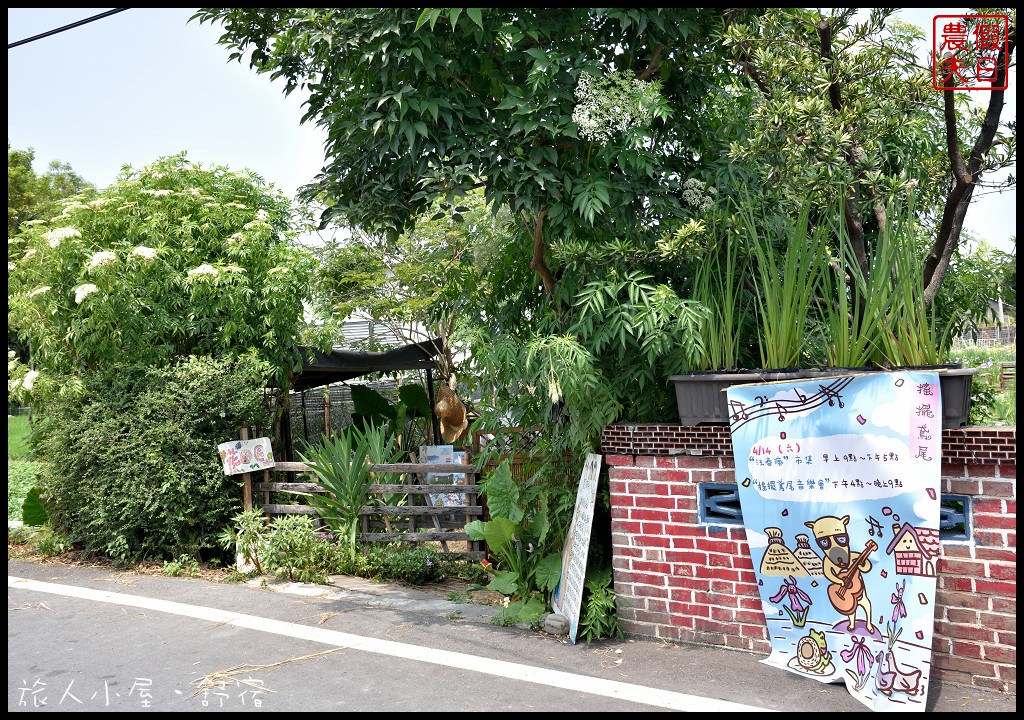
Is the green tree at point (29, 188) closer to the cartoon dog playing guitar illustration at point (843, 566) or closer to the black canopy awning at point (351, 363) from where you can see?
the black canopy awning at point (351, 363)

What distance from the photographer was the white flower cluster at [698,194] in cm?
578

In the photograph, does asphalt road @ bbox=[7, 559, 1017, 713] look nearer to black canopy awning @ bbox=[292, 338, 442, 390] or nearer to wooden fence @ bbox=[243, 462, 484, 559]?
wooden fence @ bbox=[243, 462, 484, 559]

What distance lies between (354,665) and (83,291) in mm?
4899

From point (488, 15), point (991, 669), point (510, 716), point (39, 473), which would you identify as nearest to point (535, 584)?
point (510, 716)

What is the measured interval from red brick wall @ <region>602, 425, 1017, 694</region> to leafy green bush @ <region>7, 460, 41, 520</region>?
23.1ft

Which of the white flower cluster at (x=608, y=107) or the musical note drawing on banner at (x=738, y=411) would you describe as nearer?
the musical note drawing on banner at (x=738, y=411)

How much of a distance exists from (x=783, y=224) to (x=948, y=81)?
4.41 feet

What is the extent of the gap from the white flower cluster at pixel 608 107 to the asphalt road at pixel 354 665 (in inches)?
130

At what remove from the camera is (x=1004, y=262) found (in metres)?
5.98

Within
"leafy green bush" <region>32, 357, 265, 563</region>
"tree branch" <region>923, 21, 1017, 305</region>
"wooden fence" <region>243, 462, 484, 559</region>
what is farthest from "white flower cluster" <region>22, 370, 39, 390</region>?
"tree branch" <region>923, 21, 1017, 305</region>

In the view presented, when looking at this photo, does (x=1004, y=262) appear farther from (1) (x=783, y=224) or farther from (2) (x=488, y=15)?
(2) (x=488, y=15)

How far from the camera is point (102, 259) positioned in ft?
26.6

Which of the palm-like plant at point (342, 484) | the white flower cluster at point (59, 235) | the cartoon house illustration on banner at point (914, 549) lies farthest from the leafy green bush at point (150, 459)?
the cartoon house illustration on banner at point (914, 549)

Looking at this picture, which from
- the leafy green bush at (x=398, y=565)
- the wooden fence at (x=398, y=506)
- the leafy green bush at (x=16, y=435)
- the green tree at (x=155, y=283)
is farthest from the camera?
the leafy green bush at (x=16, y=435)
